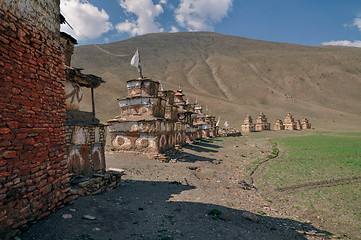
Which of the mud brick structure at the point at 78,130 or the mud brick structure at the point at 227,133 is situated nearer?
the mud brick structure at the point at 78,130

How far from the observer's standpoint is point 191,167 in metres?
14.8

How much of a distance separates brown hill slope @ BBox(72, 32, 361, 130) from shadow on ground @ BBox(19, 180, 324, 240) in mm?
53897

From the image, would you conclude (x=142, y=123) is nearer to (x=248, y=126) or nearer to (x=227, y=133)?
(x=227, y=133)

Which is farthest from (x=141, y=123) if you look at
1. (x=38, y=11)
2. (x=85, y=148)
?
(x=38, y=11)

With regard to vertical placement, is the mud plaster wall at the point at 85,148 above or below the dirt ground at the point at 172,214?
above

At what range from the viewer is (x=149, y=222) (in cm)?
629

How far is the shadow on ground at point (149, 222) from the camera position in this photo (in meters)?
5.24

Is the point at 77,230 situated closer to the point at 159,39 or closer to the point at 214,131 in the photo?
the point at 214,131

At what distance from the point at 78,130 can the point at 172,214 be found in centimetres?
463

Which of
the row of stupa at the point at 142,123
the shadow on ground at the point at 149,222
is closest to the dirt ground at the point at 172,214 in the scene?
the shadow on ground at the point at 149,222

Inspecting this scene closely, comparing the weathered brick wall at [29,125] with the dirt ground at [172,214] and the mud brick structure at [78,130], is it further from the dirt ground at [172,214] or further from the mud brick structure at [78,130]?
the mud brick structure at [78,130]

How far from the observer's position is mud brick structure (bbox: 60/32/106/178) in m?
7.75

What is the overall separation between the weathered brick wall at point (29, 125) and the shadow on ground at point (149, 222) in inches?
23.3

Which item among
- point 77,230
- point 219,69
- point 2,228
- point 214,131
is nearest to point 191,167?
point 77,230
